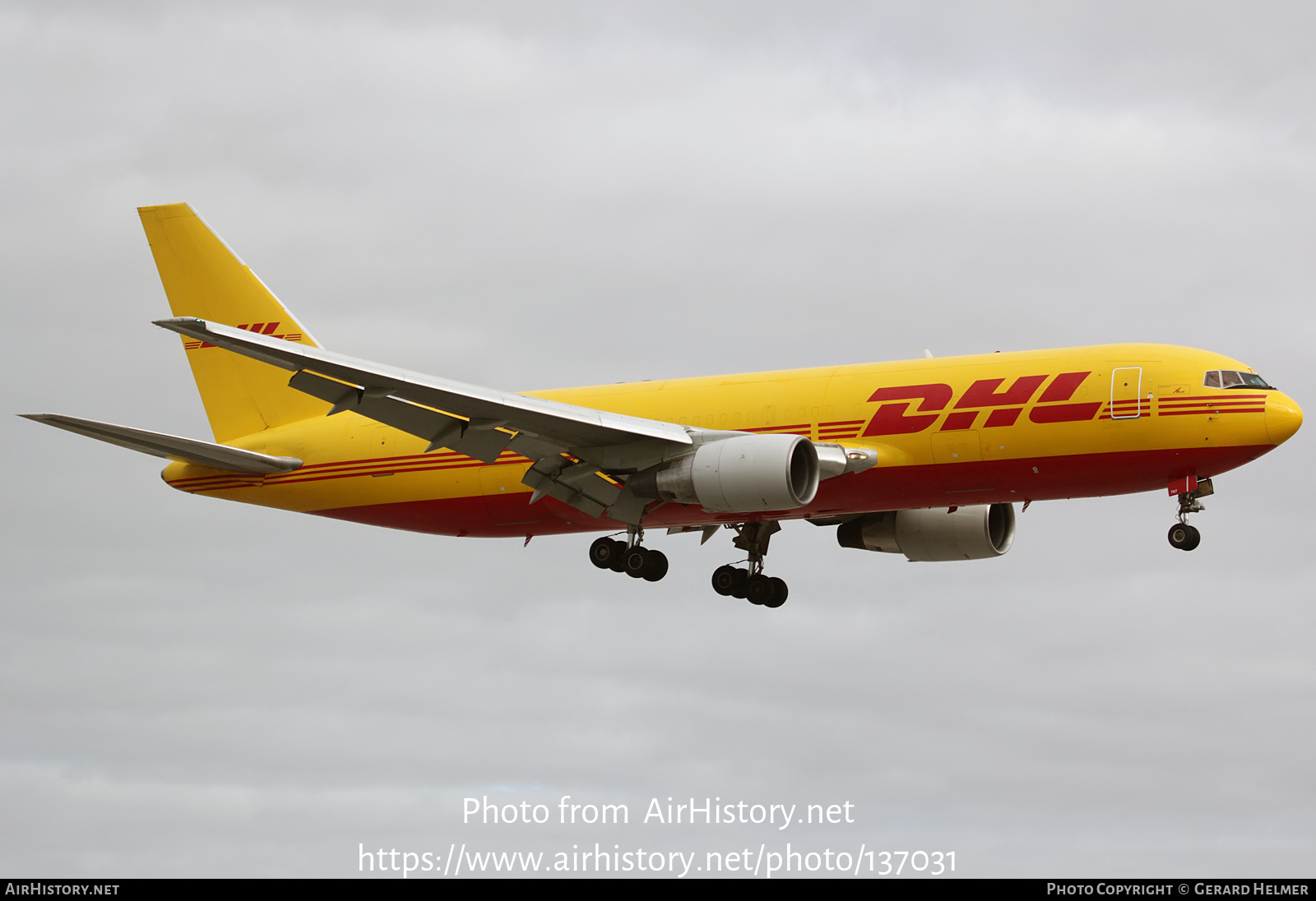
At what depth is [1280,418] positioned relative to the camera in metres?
33.5

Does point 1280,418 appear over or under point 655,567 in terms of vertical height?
over

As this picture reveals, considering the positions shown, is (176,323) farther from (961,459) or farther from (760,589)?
(760,589)

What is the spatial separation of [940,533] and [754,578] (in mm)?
5319

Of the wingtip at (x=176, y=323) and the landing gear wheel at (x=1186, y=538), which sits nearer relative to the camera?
the wingtip at (x=176, y=323)

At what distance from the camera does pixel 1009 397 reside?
3484 cm

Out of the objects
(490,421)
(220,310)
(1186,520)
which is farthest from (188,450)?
(1186,520)

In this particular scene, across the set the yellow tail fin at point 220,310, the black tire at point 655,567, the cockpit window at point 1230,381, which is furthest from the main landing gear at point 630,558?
the cockpit window at point 1230,381

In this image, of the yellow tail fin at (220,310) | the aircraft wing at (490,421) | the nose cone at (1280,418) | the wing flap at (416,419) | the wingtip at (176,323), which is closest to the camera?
the wingtip at (176,323)

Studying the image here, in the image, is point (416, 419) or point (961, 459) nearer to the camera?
point (416, 419)

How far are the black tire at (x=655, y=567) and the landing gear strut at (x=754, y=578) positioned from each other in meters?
3.44

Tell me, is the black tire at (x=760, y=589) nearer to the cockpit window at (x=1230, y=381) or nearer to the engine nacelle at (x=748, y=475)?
the engine nacelle at (x=748, y=475)

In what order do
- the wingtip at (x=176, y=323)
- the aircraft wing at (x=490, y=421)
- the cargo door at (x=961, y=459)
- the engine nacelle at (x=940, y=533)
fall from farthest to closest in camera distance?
the engine nacelle at (x=940, y=533) → the cargo door at (x=961, y=459) → the aircraft wing at (x=490, y=421) → the wingtip at (x=176, y=323)

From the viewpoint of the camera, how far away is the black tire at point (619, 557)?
39.2 meters

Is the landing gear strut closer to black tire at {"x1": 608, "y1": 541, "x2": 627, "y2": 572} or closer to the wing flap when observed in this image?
black tire at {"x1": 608, "y1": 541, "x2": 627, "y2": 572}
